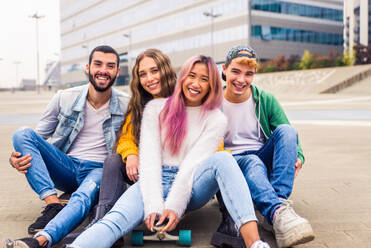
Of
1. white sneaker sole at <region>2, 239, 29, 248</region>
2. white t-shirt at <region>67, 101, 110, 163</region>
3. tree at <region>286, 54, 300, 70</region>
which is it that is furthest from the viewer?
tree at <region>286, 54, 300, 70</region>

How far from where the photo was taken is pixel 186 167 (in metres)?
2.72

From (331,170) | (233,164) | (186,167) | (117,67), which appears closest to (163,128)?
(186,167)

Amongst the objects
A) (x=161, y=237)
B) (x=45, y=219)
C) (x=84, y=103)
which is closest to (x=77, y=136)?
(x=84, y=103)

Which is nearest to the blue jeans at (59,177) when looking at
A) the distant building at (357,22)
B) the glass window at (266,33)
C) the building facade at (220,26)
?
the building facade at (220,26)

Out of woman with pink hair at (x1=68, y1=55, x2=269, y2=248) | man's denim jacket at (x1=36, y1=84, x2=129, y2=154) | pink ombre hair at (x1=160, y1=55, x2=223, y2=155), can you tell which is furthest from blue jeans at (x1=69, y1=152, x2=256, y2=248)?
man's denim jacket at (x1=36, y1=84, x2=129, y2=154)

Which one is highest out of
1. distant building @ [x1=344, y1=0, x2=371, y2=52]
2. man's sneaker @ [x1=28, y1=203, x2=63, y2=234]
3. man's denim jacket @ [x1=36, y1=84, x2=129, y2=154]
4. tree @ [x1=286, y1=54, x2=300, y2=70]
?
distant building @ [x1=344, y1=0, x2=371, y2=52]

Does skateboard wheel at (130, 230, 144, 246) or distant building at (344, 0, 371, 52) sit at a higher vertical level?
distant building at (344, 0, 371, 52)

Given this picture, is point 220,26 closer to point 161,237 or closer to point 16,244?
point 161,237

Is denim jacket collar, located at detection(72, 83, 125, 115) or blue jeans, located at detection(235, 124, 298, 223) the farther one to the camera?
denim jacket collar, located at detection(72, 83, 125, 115)

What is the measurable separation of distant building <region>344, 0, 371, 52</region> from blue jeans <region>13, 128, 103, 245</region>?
58134 millimetres

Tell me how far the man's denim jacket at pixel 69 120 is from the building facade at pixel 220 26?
39.7m

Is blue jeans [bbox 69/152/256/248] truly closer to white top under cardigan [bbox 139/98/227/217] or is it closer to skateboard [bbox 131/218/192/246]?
white top under cardigan [bbox 139/98/227/217]

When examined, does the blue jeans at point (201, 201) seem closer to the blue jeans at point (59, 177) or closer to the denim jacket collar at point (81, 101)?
the blue jeans at point (59, 177)

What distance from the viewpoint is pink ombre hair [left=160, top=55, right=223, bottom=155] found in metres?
2.84
